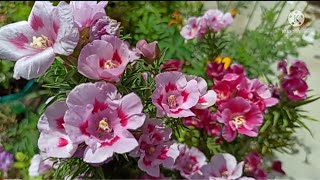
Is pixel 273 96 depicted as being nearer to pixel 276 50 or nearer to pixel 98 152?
pixel 276 50

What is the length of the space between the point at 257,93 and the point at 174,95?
1.16 ft

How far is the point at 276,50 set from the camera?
1900mm

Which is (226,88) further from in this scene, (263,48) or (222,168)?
(263,48)

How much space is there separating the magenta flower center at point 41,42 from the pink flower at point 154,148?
26 centimetres

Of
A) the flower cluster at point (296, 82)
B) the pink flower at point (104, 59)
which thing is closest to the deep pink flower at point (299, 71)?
the flower cluster at point (296, 82)

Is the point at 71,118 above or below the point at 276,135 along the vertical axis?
above

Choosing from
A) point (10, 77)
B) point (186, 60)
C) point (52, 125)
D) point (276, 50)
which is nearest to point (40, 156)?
point (10, 77)

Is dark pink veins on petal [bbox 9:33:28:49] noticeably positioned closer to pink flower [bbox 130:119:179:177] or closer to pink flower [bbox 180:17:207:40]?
pink flower [bbox 130:119:179:177]

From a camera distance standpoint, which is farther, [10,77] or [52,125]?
[10,77]

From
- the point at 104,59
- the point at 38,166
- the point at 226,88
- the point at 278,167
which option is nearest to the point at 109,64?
the point at 104,59

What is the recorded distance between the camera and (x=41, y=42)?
107 centimetres

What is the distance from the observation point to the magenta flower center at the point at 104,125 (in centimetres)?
107

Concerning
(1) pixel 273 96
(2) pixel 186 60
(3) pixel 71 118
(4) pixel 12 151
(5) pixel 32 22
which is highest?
(5) pixel 32 22

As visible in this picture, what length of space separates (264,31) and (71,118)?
1.08 m
